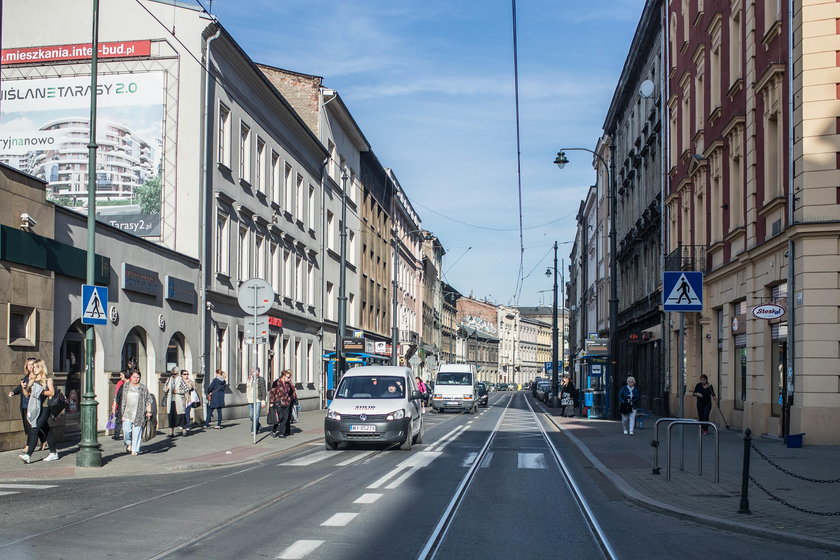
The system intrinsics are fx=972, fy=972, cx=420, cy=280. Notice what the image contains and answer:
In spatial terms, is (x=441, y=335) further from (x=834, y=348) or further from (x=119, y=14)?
(x=834, y=348)

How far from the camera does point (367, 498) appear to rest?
1204 cm

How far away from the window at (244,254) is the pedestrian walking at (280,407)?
9.10 m

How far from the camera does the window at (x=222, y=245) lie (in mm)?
30062

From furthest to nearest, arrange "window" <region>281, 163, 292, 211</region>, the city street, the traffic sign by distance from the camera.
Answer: "window" <region>281, 163, 292, 211</region>, the traffic sign, the city street

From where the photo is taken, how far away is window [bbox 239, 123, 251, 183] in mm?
32812

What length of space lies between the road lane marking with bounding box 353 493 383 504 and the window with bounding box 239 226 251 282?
21.3 meters

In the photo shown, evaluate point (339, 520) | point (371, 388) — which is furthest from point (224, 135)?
point (339, 520)

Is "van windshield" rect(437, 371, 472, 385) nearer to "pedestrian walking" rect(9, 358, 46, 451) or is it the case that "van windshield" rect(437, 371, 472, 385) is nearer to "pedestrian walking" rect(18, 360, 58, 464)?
"pedestrian walking" rect(9, 358, 46, 451)

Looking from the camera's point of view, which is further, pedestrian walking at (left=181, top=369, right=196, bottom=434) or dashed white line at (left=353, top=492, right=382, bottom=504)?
pedestrian walking at (left=181, top=369, right=196, bottom=434)

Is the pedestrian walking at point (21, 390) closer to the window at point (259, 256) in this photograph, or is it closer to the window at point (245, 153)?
the window at point (245, 153)

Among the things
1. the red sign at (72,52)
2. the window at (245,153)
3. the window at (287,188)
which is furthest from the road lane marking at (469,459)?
the window at (287,188)

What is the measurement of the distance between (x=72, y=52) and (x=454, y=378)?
22804 mm

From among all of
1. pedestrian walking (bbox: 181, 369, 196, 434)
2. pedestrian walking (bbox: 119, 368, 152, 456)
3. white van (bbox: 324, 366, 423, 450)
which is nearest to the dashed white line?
white van (bbox: 324, 366, 423, 450)

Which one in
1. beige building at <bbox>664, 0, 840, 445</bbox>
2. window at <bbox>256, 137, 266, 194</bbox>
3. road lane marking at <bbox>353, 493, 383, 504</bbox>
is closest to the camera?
road lane marking at <bbox>353, 493, 383, 504</bbox>
